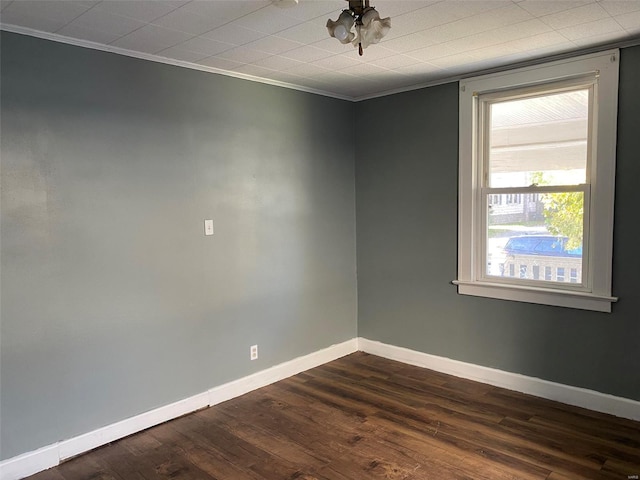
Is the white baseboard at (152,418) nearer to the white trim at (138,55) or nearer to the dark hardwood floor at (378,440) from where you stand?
the dark hardwood floor at (378,440)

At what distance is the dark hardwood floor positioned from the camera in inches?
99.3

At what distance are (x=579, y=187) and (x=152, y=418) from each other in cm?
321

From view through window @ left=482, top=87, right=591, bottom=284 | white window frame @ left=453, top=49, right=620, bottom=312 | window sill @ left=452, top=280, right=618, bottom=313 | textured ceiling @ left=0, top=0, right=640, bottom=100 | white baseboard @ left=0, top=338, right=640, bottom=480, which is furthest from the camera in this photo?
view through window @ left=482, top=87, right=591, bottom=284

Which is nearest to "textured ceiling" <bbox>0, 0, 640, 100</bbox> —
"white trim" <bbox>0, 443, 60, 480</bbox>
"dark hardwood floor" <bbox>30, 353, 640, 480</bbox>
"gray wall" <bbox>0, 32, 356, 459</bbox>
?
"gray wall" <bbox>0, 32, 356, 459</bbox>

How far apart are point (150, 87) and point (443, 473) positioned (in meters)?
2.84

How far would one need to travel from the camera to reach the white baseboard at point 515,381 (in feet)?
10.0

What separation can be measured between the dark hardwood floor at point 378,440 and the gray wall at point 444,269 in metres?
0.32

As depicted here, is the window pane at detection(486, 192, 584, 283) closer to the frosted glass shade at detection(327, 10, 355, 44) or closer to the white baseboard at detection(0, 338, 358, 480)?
the white baseboard at detection(0, 338, 358, 480)

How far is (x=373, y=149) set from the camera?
423 cm

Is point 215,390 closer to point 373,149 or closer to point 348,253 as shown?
point 348,253

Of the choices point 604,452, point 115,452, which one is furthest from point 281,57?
point 604,452

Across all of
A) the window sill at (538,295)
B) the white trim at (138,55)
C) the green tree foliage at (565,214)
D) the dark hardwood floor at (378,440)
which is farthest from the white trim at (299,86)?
the dark hardwood floor at (378,440)

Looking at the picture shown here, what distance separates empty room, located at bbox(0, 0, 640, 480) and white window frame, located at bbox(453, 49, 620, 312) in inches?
0.6

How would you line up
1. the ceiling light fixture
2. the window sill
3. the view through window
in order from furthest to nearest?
the view through window, the window sill, the ceiling light fixture
